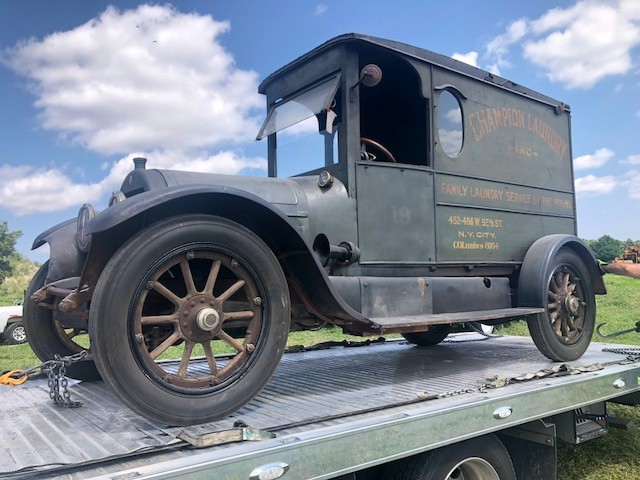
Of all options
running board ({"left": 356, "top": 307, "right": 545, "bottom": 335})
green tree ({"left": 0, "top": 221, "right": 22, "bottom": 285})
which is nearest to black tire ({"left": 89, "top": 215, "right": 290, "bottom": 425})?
running board ({"left": 356, "top": 307, "right": 545, "bottom": 335})

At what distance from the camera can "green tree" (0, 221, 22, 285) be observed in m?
19.9

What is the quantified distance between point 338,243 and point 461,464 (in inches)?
59.6

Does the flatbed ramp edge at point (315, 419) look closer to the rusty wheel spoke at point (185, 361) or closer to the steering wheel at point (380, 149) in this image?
the rusty wheel spoke at point (185, 361)

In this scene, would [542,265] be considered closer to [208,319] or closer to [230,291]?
[230,291]

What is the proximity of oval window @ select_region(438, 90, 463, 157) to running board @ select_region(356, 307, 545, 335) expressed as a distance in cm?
126

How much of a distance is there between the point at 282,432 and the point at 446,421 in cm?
81

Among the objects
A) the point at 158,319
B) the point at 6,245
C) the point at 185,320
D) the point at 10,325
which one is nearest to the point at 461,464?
the point at 185,320

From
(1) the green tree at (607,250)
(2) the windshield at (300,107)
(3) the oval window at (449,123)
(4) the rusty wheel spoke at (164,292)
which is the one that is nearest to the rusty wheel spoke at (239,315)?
(4) the rusty wheel spoke at (164,292)

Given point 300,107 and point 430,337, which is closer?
point 300,107

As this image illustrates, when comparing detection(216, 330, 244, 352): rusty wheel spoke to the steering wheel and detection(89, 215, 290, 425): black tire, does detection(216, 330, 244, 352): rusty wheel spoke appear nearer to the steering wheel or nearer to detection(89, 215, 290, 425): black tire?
detection(89, 215, 290, 425): black tire

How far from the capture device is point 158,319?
2.50 m

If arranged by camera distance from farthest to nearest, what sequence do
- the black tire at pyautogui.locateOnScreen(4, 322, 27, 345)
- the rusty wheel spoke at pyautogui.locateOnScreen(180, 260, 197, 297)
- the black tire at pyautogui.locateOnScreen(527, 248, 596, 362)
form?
1. the black tire at pyautogui.locateOnScreen(4, 322, 27, 345)
2. the black tire at pyautogui.locateOnScreen(527, 248, 596, 362)
3. the rusty wheel spoke at pyautogui.locateOnScreen(180, 260, 197, 297)

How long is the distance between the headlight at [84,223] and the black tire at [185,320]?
1.52ft

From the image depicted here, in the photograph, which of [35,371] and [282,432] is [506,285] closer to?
[282,432]
